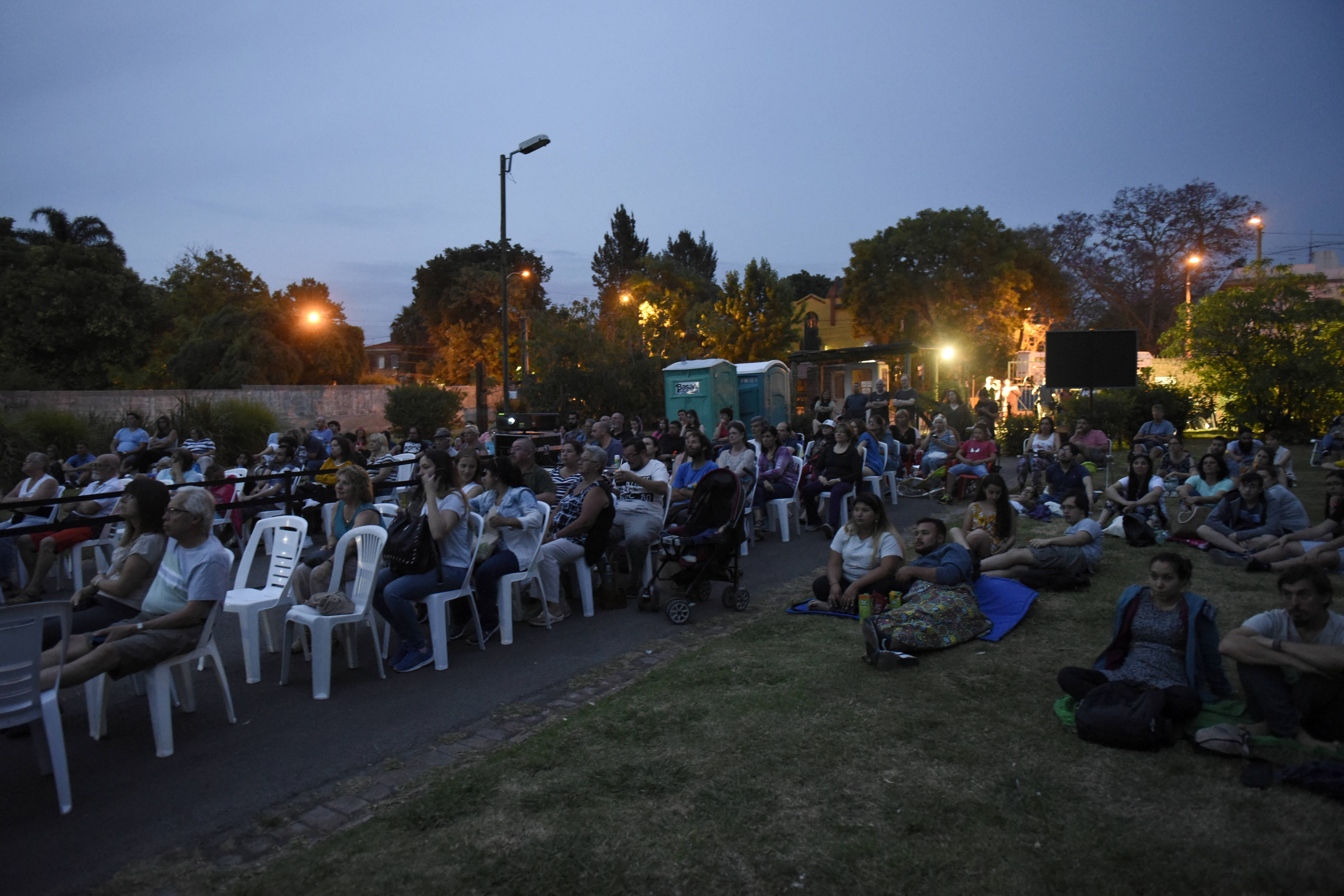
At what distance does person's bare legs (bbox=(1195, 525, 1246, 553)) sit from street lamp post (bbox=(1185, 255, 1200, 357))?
1463 centimetres

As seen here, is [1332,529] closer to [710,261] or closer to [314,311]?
[314,311]

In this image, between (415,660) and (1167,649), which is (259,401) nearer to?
(415,660)

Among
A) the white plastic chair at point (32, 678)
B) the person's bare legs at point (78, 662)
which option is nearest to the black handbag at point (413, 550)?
the person's bare legs at point (78, 662)

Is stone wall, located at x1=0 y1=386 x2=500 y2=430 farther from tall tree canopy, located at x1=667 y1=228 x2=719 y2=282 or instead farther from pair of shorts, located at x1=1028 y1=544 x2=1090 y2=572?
tall tree canopy, located at x1=667 y1=228 x2=719 y2=282

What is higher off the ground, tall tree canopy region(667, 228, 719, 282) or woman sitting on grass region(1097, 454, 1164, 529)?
tall tree canopy region(667, 228, 719, 282)

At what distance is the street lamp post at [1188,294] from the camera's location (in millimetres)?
20609

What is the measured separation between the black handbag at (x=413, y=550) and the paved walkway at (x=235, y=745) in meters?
0.67

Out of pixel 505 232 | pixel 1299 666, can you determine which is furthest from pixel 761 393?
pixel 1299 666

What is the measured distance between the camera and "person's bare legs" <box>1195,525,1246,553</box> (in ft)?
25.7

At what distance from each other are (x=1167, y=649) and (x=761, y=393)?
1747 centimetres

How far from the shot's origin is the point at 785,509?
9.99 metres

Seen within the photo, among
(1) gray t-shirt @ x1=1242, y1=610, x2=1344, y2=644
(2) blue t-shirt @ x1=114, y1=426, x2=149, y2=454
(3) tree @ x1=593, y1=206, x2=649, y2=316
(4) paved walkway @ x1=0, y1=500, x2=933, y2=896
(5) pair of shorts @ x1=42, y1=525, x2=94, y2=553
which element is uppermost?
(3) tree @ x1=593, y1=206, x2=649, y2=316

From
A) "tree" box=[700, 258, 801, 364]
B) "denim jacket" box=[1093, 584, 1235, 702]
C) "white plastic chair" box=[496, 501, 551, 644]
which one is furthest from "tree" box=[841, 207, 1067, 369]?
"denim jacket" box=[1093, 584, 1235, 702]

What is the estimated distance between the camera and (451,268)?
180 feet
